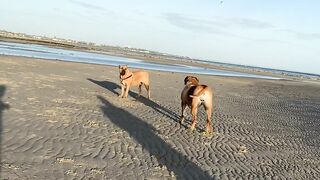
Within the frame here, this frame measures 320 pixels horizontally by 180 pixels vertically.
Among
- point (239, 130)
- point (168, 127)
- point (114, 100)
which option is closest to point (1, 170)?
point (168, 127)

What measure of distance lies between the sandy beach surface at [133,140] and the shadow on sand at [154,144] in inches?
0.9

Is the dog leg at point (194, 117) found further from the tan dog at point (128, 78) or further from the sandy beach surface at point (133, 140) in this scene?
the tan dog at point (128, 78)

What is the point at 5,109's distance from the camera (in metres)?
11.6

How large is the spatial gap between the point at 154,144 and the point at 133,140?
1.70ft

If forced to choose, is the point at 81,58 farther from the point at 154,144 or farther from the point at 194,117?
the point at 154,144

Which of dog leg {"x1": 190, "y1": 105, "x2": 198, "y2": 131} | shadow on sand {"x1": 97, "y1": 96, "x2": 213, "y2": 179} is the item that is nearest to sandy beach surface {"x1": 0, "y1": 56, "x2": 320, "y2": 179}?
shadow on sand {"x1": 97, "y1": 96, "x2": 213, "y2": 179}

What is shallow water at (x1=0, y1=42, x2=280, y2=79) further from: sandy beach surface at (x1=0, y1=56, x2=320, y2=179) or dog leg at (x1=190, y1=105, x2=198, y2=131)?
dog leg at (x1=190, y1=105, x2=198, y2=131)

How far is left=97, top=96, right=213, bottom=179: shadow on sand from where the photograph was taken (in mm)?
8220

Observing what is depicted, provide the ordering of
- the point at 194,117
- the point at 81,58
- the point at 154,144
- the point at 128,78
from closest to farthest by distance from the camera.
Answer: the point at 154,144 → the point at 194,117 → the point at 128,78 → the point at 81,58

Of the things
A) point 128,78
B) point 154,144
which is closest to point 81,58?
point 128,78

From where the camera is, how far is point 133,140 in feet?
33.2

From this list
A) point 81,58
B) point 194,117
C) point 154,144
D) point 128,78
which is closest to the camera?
point 154,144

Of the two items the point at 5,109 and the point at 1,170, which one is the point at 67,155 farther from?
the point at 5,109

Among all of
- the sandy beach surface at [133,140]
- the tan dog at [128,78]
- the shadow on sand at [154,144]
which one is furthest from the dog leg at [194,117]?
the tan dog at [128,78]
